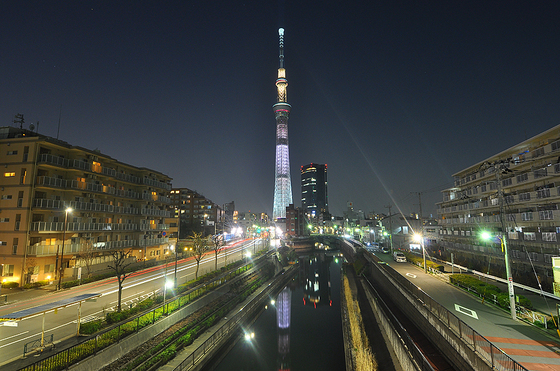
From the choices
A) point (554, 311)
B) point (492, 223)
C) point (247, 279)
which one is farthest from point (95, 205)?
point (492, 223)

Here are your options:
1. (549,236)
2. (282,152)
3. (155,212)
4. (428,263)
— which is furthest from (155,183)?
(282,152)

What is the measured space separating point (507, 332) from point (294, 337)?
661 inches

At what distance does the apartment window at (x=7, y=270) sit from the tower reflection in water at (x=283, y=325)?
80.3 ft

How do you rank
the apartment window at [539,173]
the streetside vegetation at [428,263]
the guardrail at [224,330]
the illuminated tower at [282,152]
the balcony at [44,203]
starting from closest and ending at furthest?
the guardrail at [224,330] → the balcony at [44,203] → the apartment window at [539,173] → the streetside vegetation at [428,263] → the illuminated tower at [282,152]

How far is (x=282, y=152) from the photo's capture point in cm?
13700

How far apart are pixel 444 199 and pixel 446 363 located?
46.2m

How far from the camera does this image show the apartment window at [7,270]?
2362 centimetres

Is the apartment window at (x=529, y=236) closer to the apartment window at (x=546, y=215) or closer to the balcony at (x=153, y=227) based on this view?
the apartment window at (x=546, y=215)

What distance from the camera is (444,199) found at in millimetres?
51688

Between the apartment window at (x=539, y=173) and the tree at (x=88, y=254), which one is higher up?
the apartment window at (x=539, y=173)

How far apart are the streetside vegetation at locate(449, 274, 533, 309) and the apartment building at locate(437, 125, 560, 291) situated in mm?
3429

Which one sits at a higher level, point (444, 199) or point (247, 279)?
point (444, 199)

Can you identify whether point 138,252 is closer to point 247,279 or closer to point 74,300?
point 247,279

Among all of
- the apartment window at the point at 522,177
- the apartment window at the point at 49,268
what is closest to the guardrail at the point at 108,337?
the apartment window at the point at 49,268
